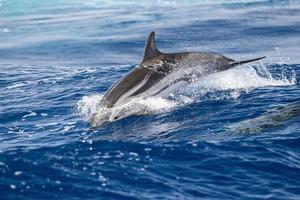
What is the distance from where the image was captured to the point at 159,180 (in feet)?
26.8

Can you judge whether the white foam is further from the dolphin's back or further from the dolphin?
the dolphin's back

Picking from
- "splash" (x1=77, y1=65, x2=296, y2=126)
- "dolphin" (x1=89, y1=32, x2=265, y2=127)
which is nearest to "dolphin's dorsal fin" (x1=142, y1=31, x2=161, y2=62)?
"dolphin" (x1=89, y1=32, x2=265, y2=127)

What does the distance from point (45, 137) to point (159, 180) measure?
376cm

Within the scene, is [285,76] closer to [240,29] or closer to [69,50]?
[69,50]

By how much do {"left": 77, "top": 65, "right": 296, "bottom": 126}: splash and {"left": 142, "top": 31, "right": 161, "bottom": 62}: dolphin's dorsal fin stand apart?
1.12m

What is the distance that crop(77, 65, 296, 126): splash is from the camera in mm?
11977

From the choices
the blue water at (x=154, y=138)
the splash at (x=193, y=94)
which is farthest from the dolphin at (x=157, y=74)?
the blue water at (x=154, y=138)

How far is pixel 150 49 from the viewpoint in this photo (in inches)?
516

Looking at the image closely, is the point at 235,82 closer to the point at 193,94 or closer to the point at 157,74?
the point at 193,94

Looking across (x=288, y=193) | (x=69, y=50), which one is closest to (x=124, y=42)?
(x=69, y=50)

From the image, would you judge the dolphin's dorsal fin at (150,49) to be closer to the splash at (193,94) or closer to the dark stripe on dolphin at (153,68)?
the dark stripe on dolphin at (153,68)

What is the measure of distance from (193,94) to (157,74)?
4.63 feet

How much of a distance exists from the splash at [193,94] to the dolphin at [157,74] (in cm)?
13

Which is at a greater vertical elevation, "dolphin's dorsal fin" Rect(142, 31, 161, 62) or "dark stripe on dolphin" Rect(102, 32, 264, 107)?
"dolphin's dorsal fin" Rect(142, 31, 161, 62)
